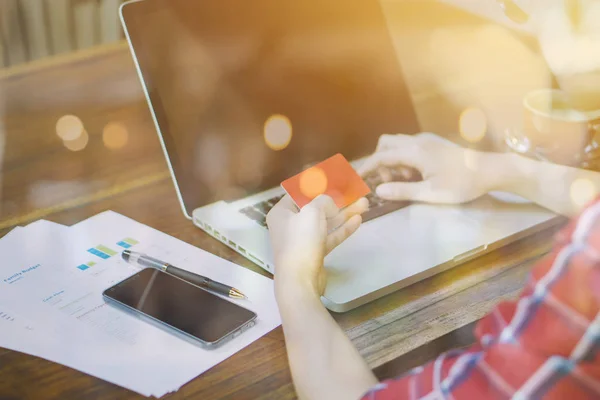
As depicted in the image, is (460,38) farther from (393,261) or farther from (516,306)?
(516,306)

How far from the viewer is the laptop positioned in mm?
1020

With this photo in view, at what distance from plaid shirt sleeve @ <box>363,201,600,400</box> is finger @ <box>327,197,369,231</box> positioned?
40cm

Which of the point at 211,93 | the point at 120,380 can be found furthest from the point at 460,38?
the point at 120,380

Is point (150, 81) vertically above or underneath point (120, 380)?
above

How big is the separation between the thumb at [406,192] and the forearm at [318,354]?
1.03 feet

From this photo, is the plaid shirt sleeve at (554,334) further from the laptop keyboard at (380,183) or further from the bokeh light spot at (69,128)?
the bokeh light spot at (69,128)

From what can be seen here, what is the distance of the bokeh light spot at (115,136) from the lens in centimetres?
132

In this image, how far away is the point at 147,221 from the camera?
1.11 meters

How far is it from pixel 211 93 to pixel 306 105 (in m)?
0.17

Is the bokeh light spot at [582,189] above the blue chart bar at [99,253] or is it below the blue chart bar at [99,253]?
below

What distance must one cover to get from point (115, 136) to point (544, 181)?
29.2 inches

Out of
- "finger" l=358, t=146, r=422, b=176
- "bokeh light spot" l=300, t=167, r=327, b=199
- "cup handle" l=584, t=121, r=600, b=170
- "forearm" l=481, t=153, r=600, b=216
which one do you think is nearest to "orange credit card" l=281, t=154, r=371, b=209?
"bokeh light spot" l=300, t=167, r=327, b=199

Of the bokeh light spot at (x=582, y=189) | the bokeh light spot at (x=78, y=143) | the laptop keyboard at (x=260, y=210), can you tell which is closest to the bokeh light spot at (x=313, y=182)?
the laptop keyboard at (x=260, y=210)

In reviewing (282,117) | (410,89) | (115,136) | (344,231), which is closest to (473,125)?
(410,89)
